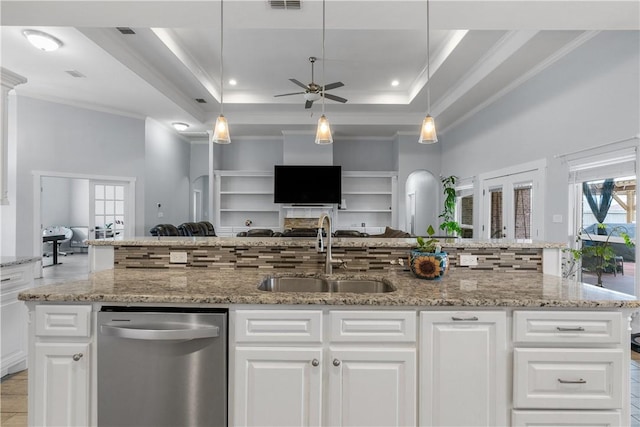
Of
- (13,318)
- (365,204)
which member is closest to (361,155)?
(365,204)

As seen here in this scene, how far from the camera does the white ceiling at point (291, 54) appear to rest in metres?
2.53

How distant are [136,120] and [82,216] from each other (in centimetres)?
552

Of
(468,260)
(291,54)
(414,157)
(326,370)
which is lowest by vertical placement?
(326,370)

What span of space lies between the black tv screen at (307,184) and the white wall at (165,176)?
230 cm

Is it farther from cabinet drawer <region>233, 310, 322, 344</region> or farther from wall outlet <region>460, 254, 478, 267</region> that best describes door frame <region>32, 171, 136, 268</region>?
wall outlet <region>460, 254, 478, 267</region>

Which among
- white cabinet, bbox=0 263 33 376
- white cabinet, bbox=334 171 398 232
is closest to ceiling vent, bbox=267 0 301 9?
white cabinet, bbox=0 263 33 376

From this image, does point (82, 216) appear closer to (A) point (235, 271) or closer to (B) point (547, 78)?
(A) point (235, 271)

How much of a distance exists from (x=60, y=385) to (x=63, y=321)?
279mm

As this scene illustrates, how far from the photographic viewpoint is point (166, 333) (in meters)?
1.43

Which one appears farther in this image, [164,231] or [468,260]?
[164,231]

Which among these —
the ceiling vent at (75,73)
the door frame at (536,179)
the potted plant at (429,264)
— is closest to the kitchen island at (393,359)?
the potted plant at (429,264)

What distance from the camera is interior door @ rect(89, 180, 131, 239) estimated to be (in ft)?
19.1

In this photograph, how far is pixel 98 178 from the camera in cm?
560

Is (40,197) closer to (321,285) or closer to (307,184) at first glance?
(307,184)
